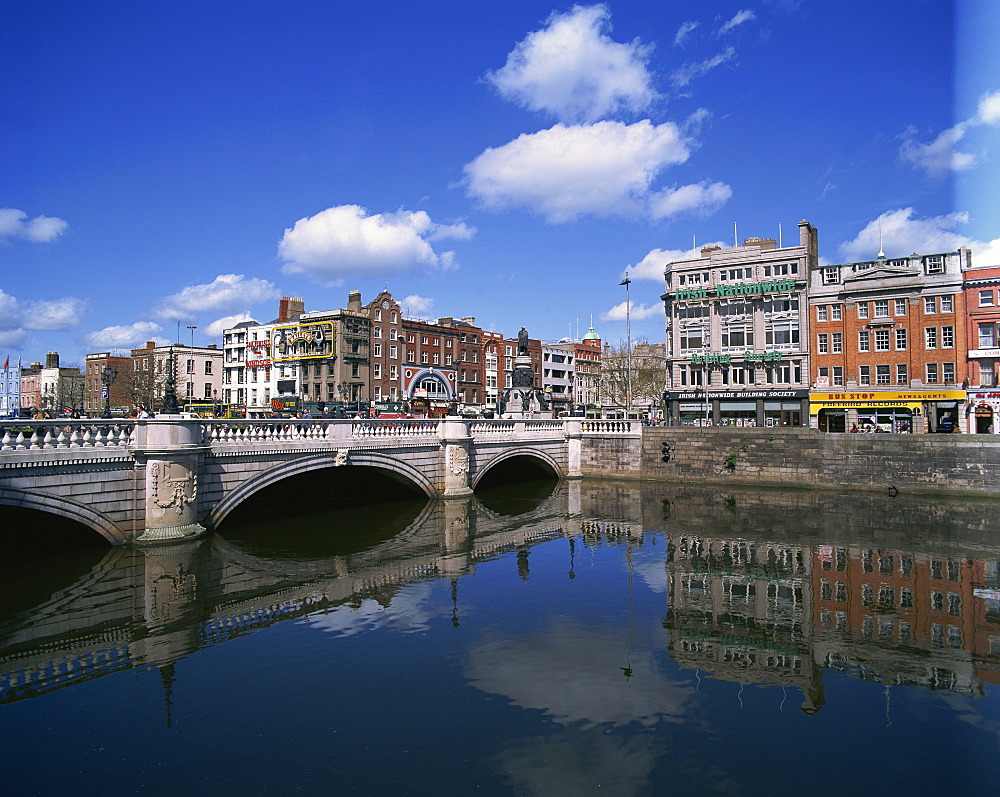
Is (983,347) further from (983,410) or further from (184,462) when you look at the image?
(184,462)

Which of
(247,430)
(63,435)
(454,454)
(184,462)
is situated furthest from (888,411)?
(63,435)

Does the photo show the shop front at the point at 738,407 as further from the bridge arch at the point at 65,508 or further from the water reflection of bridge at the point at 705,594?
the bridge arch at the point at 65,508

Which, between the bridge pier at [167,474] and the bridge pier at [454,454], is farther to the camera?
the bridge pier at [454,454]

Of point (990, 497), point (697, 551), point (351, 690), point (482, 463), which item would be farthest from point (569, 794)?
point (990, 497)

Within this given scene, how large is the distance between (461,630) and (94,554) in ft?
47.6

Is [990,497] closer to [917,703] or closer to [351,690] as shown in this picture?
[917,703]

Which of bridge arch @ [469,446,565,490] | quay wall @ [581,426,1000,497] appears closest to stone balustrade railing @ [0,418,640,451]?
bridge arch @ [469,446,565,490]

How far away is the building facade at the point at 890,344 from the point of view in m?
49.4

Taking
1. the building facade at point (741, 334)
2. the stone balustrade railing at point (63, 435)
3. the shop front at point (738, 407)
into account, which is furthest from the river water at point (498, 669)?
the building facade at point (741, 334)

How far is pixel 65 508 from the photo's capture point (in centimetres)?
2089

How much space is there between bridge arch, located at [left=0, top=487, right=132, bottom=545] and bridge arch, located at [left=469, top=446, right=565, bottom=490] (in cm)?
2034

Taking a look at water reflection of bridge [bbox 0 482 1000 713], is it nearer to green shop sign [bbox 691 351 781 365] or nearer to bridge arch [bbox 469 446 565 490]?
bridge arch [bbox 469 446 565 490]

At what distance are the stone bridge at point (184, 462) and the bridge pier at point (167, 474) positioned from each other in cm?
4

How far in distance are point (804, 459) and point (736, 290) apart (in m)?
18.8
